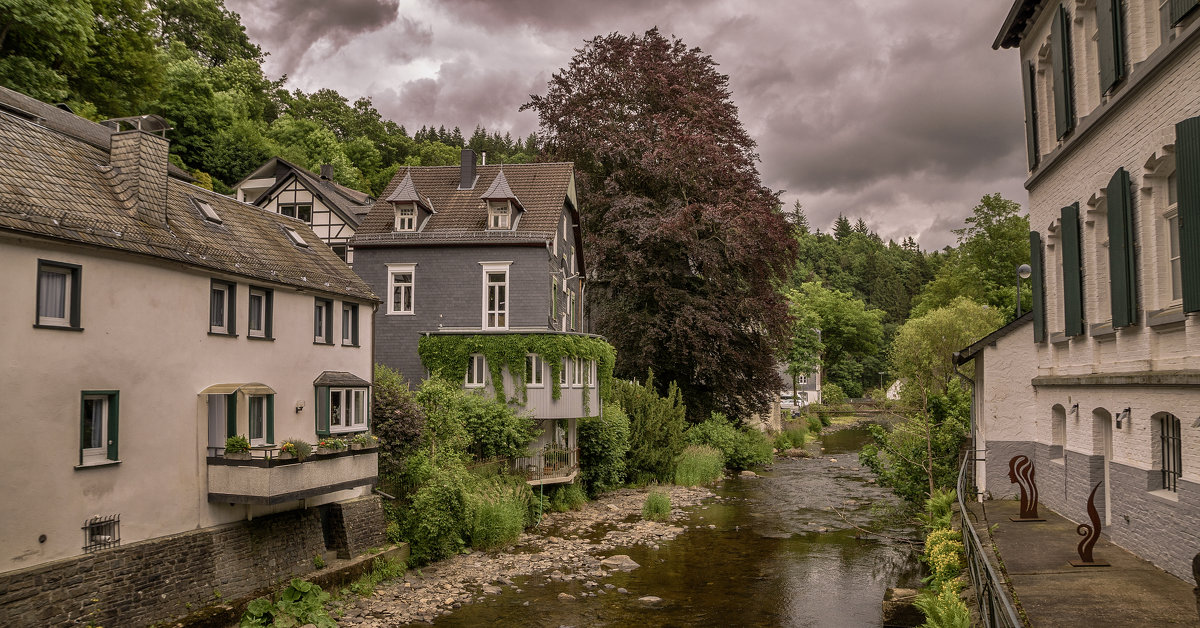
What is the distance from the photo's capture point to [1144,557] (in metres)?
10.7

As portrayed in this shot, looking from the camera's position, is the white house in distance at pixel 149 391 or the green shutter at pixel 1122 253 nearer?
the green shutter at pixel 1122 253

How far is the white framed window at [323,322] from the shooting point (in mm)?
19859

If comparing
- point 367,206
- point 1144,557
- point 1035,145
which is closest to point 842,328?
point 367,206

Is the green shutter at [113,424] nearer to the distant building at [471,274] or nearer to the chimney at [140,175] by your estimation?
the chimney at [140,175]

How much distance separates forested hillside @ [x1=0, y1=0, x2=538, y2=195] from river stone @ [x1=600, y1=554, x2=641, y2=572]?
2496cm

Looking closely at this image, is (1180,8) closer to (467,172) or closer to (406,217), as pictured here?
(406,217)

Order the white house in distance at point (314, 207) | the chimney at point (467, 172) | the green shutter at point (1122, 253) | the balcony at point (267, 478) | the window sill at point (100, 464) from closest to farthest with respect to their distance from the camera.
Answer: the green shutter at point (1122, 253) → the window sill at point (100, 464) → the balcony at point (267, 478) → the chimney at point (467, 172) → the white house in distance at point (314, 207)

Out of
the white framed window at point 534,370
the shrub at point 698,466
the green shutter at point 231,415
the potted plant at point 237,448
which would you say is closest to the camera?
the potted plant at point 237,448

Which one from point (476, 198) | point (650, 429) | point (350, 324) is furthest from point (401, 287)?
point (650, 429)

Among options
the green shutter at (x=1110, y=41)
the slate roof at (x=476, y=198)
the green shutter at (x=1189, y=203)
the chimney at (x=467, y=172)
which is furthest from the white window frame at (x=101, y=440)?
the chimney at (x=467, y=172)

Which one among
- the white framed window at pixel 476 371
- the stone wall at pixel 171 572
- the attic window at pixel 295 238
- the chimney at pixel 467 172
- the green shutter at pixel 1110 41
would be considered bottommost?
the stone wall at pixel 171 572

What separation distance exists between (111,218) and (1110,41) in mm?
16205

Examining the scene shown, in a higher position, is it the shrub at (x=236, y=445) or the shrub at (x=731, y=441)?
the shrub at (x=236, y=445)

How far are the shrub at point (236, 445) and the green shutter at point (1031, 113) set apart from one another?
16.6m
